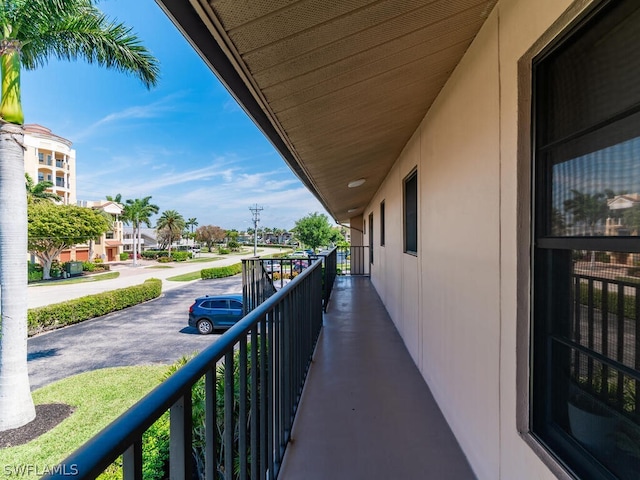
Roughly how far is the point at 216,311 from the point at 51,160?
34486mm

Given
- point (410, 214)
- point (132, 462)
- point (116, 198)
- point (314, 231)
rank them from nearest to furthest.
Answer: point (132, 462) < point (410, 214) < point (314, 231) < point (116, 198)

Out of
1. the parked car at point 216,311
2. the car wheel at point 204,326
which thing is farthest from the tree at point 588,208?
the car wheel at point 204,326

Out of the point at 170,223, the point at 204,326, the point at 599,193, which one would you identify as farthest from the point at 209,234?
the point at 599,193

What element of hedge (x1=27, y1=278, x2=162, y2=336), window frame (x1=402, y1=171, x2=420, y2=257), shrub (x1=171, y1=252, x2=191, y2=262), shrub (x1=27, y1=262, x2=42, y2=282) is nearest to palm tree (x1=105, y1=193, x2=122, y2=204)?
shrub (x1=171, y1=252, x2=191, y2=262)

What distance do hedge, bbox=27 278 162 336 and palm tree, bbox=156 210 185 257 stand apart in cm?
3144

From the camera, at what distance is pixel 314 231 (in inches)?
1030

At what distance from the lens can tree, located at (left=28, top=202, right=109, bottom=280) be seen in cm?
2122

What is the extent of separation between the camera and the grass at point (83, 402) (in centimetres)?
513

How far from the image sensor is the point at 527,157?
118 cm

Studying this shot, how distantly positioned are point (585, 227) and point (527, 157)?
1.13 feet

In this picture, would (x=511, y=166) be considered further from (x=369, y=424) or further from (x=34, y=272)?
(x=34, y=272)

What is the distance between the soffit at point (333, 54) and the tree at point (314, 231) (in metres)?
23.5

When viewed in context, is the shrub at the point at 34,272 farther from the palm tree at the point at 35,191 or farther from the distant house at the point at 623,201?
the distant house at the point at 623,201

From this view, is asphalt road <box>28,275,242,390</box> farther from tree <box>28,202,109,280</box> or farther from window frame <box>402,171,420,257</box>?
tree <box>28,202,109,280</box>
